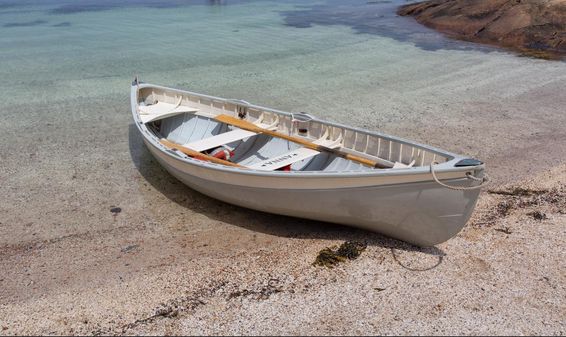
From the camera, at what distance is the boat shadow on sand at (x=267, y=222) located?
685cm

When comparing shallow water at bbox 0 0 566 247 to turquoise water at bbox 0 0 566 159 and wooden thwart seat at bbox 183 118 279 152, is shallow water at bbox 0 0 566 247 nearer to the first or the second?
turquoise water at bbox 0 0 566 159

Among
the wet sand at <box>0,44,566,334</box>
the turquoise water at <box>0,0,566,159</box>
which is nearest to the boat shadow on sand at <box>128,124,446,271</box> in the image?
the wet sand at <box>0,44,566,334</box>

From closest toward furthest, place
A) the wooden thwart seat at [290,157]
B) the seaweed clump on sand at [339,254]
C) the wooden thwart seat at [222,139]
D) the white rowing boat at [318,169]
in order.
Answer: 1. the white rowing boat at [318,169]
2. the seaweed clump on sand at [339,254]
3. the wooden thwart seat at [290,157]
4. the wooden thwart seat at [222,139]

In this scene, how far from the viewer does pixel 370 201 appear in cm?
631

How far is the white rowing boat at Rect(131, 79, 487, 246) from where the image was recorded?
236 inches

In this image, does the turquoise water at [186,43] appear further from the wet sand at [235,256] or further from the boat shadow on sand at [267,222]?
the boat shadow on sand at [267,222]

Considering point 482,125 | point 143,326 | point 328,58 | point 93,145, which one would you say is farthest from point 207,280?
point 328,58

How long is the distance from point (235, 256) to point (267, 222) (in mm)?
1019

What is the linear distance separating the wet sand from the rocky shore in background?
30.7ft

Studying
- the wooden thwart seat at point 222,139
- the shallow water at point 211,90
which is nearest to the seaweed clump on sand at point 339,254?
the shallow water at point 211,90

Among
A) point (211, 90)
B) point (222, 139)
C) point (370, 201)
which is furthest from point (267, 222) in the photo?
point (211, 90)

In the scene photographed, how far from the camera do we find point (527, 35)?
20.3 meters

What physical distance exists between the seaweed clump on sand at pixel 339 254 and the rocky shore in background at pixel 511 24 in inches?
606

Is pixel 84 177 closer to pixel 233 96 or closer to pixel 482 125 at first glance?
pixel 233 96
